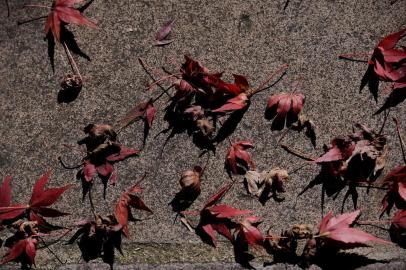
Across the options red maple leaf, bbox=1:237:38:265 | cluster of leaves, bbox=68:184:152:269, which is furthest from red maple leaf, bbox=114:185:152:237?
red maple leaf, bbox=1:237:38:265

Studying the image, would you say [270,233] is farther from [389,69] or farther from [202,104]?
[389,69]

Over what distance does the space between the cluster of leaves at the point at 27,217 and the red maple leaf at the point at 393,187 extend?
123cm

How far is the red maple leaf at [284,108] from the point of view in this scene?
1.97 metres

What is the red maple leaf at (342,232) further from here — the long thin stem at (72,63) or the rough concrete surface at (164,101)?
the long thin stem at (72,63)

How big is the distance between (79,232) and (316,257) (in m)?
0.90

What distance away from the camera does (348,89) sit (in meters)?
2.01

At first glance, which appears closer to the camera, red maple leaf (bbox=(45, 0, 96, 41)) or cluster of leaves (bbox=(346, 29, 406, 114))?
cluster of leaves (bbox=(346, 29, 406, 114))

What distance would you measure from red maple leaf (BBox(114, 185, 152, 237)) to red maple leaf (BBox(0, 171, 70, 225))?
0.22m

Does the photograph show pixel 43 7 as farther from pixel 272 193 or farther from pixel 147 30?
pixel 272 193

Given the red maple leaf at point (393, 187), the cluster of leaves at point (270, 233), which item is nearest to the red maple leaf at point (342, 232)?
the cluster of leaves at point (270, 233)

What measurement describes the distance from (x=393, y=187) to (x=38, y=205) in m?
1.36

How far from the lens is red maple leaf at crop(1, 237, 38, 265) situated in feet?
6.39

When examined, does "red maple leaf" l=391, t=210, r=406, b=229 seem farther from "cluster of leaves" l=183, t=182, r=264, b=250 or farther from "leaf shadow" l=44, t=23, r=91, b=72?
"leaf shadow" l=44, t=23, r=91, b=72

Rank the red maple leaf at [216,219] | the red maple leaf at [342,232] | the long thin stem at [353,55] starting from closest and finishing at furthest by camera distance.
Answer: the red maple leaf at [342,232], the red maple leaf at [216,219], the long thin stem at [353,55]
